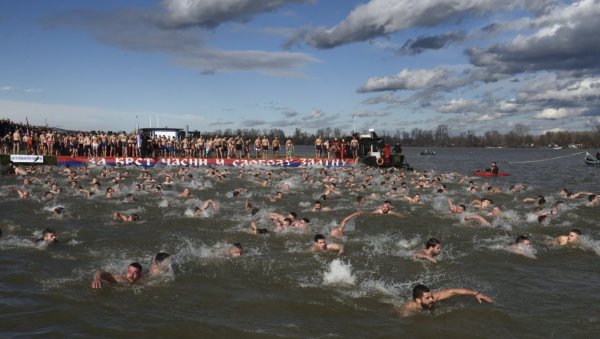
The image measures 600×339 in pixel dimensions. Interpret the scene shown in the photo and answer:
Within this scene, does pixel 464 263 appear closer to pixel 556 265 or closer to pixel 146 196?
pixel 556 265

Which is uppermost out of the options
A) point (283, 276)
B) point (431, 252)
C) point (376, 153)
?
point (376, 153)

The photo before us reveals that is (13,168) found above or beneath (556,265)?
above

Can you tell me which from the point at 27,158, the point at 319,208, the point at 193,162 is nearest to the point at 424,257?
the point at 319,208

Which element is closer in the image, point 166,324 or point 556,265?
point 166,324

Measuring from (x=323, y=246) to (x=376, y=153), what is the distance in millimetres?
24856

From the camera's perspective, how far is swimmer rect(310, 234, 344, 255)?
36.8ft

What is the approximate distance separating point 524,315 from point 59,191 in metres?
17.7

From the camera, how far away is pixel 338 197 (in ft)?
69.5

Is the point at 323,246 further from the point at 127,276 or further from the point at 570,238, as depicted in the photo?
the point at 570,238

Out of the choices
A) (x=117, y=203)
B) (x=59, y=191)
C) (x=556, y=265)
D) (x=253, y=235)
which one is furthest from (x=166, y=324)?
(x=59, y=191)

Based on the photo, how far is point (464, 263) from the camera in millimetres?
10672

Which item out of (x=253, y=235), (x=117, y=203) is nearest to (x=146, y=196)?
(x=117, y=203)

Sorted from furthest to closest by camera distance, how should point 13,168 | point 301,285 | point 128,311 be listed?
point 13,168, point 301,285, point 128,311

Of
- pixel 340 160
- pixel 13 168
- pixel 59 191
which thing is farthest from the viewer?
pixel 340 160
